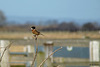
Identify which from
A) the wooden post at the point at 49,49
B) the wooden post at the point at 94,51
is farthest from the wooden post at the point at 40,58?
the wooden post at the point at 94,51

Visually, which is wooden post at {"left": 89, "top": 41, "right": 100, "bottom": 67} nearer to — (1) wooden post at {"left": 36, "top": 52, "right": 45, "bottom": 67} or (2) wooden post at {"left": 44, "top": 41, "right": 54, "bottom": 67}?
(2) wooden post at {"left": 44, "top": 41, "right": 54, "bottom": 67}

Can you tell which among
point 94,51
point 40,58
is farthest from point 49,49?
point 94,51

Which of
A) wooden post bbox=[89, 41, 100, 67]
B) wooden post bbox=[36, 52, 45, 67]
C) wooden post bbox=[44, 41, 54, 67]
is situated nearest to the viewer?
wooden post bbox=[36, 52, 45, 67]

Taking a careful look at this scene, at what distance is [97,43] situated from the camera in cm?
590

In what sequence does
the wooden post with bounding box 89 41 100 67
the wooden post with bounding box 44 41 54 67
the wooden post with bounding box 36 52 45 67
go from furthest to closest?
the wooden post with bounding box 89 41 100 67 < the wooden post with bounding box 44 41 54 67 < the wooden post with bounding box 36 52 45 67

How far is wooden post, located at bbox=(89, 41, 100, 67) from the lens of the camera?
5.86 meters

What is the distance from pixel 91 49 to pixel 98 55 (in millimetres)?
192

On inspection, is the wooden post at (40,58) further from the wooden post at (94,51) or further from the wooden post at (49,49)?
the wooden post at (94,51)

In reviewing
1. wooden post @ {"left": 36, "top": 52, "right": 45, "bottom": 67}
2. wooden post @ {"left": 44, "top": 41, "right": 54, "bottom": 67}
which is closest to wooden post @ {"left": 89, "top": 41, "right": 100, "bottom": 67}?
wooden post @ {"left": 44, "top": 41, "right": 54, "bottom": 67}

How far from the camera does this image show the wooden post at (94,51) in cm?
586

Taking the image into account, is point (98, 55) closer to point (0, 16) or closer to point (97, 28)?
point (97, 28)

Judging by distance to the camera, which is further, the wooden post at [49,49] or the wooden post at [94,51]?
the wooden post at [94,51]

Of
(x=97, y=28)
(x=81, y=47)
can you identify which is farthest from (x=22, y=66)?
(x=97, y=28)

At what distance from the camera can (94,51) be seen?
5.91 m
